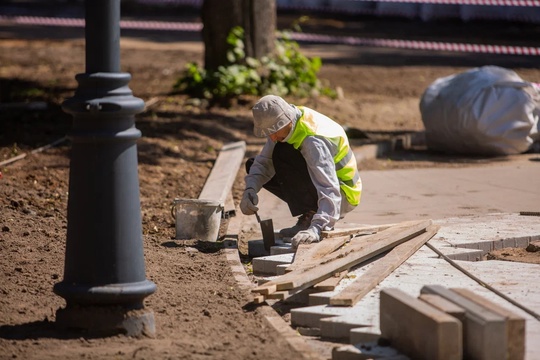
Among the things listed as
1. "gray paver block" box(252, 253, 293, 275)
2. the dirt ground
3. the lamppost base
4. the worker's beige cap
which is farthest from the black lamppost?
the worker's beige cap

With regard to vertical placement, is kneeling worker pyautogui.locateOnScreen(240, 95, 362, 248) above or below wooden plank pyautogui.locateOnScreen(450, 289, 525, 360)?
above

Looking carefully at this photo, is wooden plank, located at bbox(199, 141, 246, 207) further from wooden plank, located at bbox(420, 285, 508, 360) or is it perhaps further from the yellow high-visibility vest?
wooden plank, located at bbox(420, 285, 508, 360)

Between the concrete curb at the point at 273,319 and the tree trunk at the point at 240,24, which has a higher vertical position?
the tree trunk at the point at 240,24

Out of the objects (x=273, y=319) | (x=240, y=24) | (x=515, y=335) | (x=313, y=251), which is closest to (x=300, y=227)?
(x=313, y=251)

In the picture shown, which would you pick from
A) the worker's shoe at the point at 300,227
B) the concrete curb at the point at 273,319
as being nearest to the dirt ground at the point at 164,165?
the concrete curb at the point at 273,319

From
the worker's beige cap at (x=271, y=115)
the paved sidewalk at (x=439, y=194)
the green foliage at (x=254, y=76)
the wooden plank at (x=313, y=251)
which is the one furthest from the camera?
the green foliage at (x=254, y=76)

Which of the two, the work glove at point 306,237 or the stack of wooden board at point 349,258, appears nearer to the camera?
the stack of wooden board at point 349,258

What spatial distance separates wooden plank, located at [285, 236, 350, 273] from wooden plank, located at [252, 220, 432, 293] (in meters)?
0.07

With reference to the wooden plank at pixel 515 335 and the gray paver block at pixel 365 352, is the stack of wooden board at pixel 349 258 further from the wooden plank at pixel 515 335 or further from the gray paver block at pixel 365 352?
the wooden plank at pixel 515 335

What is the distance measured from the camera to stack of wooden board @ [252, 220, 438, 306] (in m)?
5.67

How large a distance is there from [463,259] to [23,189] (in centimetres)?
399

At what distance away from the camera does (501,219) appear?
8.08m

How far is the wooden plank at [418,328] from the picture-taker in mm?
4445

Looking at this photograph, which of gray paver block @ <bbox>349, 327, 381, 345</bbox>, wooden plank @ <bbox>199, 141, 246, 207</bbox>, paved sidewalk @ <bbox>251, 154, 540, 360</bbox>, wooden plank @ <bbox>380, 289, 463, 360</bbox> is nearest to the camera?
wooden plank @ <bbox>380, 289, 463, 360</bbox>
